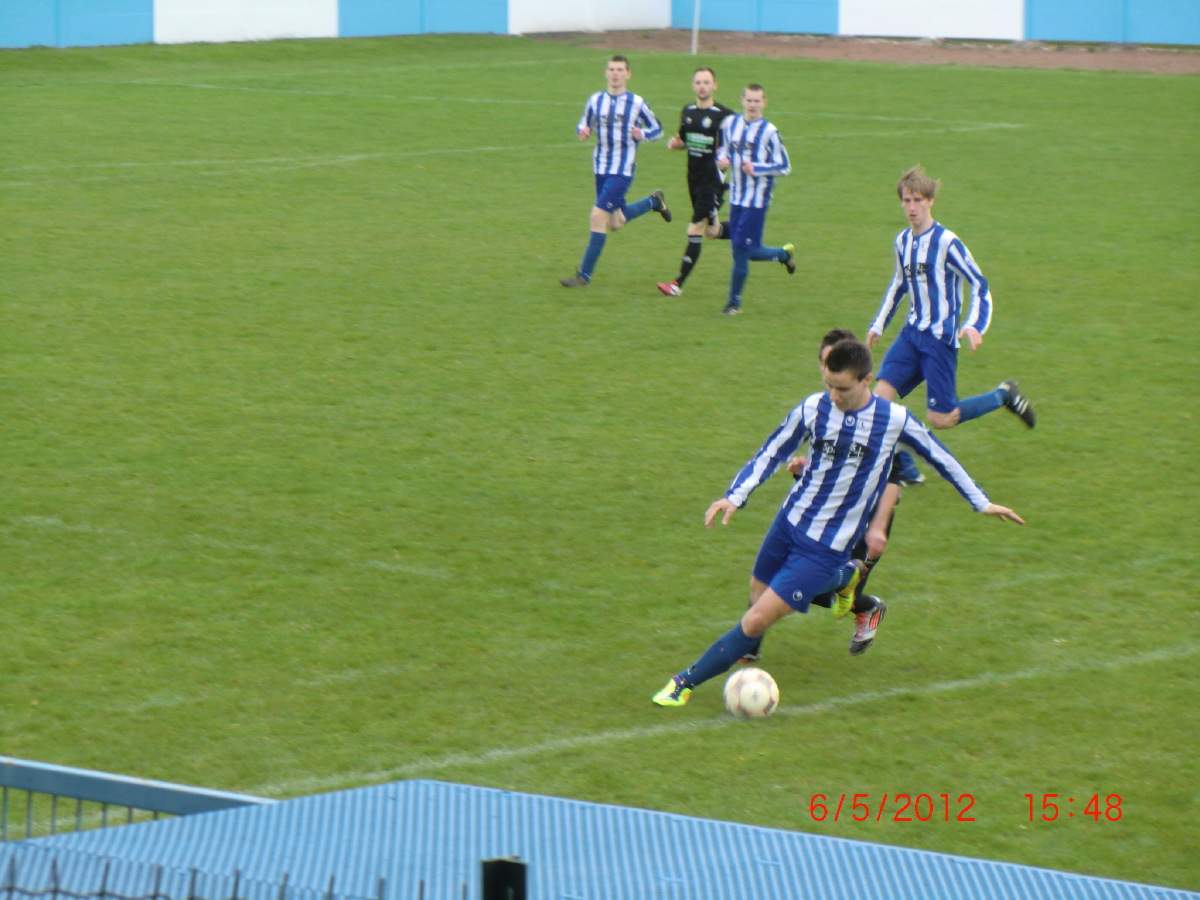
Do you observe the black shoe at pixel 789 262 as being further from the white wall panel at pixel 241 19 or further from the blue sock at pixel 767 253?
the white wall panel at pixel 241 19

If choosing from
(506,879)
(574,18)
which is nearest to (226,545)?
(506,879)

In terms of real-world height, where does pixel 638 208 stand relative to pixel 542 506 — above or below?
above

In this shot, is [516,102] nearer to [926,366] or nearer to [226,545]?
[926,366]

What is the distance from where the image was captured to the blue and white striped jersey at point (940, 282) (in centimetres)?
1014

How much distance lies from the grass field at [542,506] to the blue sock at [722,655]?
21cm

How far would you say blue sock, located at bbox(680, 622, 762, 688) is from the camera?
7.00 metres

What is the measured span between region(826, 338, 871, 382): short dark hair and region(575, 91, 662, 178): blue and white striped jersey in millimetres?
8967

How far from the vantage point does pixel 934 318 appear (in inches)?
402

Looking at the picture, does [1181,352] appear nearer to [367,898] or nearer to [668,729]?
[668,729]

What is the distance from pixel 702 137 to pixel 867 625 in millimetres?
9560

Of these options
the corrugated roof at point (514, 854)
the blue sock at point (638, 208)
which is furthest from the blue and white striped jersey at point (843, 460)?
the blue sock at point (638, 208)

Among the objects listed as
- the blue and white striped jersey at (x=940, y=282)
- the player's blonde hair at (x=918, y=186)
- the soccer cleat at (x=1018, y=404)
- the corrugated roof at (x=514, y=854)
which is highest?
the player's blonde hair at (x=918, y=186)

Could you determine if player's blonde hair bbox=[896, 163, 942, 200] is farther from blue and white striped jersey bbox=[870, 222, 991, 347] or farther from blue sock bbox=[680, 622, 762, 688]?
blue sock bbox=[680, 622, 762, 688]

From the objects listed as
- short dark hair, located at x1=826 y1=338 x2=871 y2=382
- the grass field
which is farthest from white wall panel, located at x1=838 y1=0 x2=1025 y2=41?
short dark hair, located at x1=826 y1=338 x2=871 y2=382
